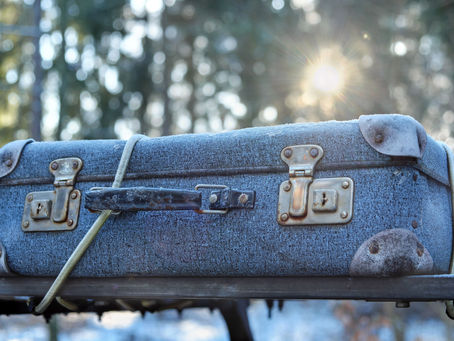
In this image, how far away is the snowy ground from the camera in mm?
5789

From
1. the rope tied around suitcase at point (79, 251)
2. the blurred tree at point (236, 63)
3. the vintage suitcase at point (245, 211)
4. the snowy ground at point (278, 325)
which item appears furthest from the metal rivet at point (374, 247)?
the blurred tree at point (236, 63)

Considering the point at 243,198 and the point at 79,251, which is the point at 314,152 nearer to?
the point at 243,198

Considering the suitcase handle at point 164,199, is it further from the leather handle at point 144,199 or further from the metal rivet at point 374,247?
the metal rivet at point 374,247

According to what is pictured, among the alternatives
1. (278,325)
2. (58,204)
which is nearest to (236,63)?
(278,325)

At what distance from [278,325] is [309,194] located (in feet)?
21.2

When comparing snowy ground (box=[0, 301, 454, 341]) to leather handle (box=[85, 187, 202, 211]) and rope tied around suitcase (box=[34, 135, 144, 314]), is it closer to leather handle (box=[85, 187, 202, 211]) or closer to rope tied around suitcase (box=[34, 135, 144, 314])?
rope tied around suitcase (box=[34, 135, 144, 314])

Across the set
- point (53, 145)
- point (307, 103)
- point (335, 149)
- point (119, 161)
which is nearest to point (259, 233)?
point (335, 149)

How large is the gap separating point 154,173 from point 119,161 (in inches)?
3.8

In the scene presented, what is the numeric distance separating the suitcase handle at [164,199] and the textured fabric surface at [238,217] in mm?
24

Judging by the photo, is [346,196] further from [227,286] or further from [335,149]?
[227,286]

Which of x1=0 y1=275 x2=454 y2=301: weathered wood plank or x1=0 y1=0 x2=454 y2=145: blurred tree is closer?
x1=0 y1=275 x2=454 y2=301: weathered wood plank

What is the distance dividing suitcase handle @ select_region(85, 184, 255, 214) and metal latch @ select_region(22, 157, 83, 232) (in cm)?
16

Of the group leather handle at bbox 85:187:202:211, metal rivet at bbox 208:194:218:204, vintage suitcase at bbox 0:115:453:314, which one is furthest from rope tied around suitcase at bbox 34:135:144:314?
metal rivet at bbox 208:194:218:204

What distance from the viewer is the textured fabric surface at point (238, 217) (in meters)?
1.06
